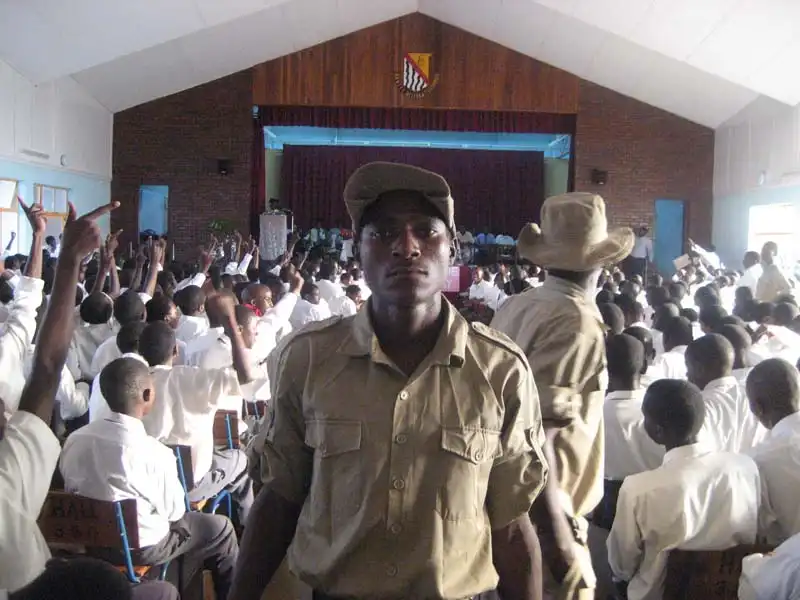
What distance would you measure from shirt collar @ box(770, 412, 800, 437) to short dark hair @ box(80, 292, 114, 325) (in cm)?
329

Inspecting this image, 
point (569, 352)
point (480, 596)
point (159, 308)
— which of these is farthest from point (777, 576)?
point (159, 308)

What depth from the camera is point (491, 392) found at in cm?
132

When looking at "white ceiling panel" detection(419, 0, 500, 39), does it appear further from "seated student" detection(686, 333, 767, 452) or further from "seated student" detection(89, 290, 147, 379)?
"seated student" detection(686, 333, 767, 452)

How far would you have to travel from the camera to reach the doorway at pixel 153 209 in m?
14.7

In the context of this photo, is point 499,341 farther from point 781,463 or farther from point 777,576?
point 781,463

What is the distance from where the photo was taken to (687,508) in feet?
7.55

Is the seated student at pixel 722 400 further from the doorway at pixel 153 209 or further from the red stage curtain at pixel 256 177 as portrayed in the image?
the doorway at pixel 153 209

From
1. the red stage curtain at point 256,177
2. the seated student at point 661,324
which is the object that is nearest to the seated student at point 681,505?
the seated student at point 661,324

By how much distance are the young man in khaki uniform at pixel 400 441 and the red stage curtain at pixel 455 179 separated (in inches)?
626

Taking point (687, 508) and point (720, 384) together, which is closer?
point (687, 508)

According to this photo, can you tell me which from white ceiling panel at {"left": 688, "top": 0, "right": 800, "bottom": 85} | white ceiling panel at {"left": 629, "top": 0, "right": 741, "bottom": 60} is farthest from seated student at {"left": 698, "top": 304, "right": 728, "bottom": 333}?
white ceiling panel at {"left": 629, "top": 0, "right": 741, "bottom": 60}

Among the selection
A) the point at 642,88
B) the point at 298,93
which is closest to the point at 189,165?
the point at 298,93

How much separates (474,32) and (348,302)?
830cm

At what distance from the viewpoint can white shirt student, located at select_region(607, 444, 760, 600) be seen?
231cm
